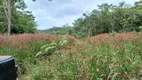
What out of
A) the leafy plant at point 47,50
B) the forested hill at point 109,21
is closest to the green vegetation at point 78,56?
the leafy plant at point 47,50

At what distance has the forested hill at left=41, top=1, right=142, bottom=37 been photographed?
705 inches

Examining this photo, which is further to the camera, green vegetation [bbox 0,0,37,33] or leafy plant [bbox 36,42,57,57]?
green vegetation [bbox 0,0,37,33]

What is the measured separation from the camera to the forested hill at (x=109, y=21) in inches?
705

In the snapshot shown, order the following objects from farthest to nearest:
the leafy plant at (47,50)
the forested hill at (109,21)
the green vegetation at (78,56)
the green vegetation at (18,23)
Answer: the green vegetation at (18,23), the forested hill at (109,21), the leafy plant at (47,50), the green vegetation at (78,56)

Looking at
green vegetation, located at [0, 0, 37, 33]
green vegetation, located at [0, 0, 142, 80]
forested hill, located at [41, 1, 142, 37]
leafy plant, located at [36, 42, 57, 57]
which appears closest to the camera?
green vegetation, located at [0, 0, 142, 80]

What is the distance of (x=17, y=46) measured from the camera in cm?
675

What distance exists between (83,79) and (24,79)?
2267 mm

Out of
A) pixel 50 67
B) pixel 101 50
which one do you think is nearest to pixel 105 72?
pixel 101 50

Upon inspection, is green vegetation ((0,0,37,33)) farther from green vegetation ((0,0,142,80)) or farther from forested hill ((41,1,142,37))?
A: green vegetation ((0,0,142,80))

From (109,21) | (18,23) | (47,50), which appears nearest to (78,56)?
(47,50)

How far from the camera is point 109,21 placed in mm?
19312

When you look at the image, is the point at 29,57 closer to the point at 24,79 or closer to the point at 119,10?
the point at 24,79

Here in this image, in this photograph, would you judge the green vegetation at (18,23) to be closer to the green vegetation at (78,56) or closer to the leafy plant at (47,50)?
the green vegetation at (78,56)

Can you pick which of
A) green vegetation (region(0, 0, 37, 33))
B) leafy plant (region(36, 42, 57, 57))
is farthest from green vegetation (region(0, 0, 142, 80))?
green vegetation (region(0, 0, 37, 33))
